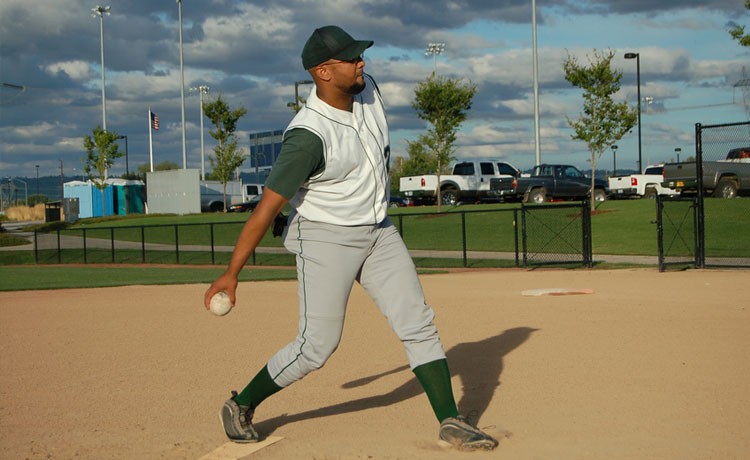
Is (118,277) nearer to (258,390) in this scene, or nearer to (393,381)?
(393,381)

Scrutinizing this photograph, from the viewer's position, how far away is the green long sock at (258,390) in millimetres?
4922

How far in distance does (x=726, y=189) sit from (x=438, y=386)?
89.6 feet

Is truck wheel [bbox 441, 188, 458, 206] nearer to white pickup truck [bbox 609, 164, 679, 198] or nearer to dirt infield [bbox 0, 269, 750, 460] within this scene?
white pickup truck [bbox 609, 164, 679, 198]

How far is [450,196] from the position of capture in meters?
40.2

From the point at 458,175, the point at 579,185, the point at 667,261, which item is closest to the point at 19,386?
the point at 667,261

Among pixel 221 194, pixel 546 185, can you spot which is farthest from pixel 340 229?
pixel 221 194

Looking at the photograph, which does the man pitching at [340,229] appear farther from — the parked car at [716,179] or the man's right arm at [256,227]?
the parked car at [716,179]

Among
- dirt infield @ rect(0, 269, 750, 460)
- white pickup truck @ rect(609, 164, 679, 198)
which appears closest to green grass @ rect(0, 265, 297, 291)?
dirt infield @ rect(0, 269, 750, 460)

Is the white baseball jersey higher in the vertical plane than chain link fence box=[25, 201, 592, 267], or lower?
Answer: higher

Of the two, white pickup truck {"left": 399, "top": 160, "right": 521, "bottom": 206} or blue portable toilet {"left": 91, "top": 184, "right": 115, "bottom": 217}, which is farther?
blue portable toilet {"left": 91, "top": 184, "right": 115, "bottom": 217}

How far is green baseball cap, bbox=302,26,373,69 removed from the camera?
4.54 m

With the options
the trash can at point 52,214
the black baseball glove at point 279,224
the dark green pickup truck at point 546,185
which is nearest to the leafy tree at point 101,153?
Result: the trash can at point 52,214

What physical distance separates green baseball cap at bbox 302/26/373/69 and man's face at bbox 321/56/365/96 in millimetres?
43

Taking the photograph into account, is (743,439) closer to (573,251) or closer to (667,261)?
(667,261)
